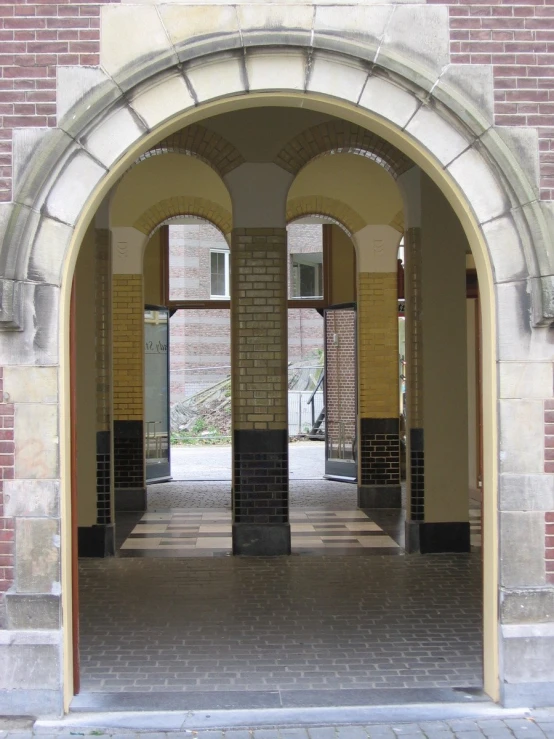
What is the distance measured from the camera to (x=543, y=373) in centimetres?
482

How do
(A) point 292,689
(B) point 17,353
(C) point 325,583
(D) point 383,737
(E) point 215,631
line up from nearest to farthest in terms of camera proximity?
(D) point 383,737 → (B) point 17,353 → (A) point 292,689 → (E) point 215,631 → (C) point 325,583

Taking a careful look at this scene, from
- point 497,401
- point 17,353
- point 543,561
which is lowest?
point 543,561

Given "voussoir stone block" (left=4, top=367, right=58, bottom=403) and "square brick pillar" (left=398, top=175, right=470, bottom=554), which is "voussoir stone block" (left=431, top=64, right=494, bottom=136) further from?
"square brick pillar" (left=398, top=175, right=470, bottom=554)

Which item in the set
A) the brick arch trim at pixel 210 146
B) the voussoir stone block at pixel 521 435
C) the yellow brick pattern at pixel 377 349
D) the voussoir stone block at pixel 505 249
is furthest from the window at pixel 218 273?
the voussoir stone block at pixel 521 435

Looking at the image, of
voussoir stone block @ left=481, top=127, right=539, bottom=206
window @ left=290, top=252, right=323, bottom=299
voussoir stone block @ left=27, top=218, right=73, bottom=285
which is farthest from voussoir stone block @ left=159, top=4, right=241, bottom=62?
window @ left=290, top=252, right=323, bottom=299

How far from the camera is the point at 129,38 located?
188 inches

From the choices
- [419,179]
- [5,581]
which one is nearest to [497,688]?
[5,581]

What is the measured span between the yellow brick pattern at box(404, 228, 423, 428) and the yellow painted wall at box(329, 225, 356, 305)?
20.4 feet

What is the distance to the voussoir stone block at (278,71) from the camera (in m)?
4.82

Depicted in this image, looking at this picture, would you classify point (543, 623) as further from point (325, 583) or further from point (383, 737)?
point (325, 583)

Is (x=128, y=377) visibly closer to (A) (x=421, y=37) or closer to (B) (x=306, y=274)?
(A) (x=421, y=37)

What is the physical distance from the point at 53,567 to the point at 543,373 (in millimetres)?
2965

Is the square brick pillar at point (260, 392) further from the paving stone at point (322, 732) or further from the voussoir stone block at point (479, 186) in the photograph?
the paving stone at point (322, 732)

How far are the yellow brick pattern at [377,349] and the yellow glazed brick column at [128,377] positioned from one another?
3511 millimetres
